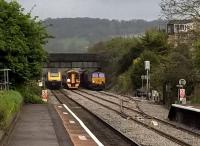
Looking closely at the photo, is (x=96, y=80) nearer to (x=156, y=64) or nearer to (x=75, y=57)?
(x=156, y=64)

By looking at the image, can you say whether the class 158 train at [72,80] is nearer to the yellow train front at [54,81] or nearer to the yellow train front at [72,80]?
the yellow train front at [72,80]

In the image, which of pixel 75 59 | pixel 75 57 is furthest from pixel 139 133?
pixel 75 59

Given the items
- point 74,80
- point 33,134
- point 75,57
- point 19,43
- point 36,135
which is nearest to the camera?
point 36,135

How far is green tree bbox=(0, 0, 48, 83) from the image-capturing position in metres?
37.9

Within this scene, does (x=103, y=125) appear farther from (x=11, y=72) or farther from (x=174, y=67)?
(x=174, y=67)

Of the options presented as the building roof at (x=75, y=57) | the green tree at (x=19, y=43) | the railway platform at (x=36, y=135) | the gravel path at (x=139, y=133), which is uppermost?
the building roof at (x=75, y=57)

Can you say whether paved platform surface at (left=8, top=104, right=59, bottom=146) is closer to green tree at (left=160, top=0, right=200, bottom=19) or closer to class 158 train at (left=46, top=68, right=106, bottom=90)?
green tree at (left=160, top=0, right=200, bottom=19)

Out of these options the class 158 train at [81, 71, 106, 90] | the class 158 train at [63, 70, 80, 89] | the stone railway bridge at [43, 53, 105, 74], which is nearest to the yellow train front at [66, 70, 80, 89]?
the class 158 train at [63, 70, 80, 89]

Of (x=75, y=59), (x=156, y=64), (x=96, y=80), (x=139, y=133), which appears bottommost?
(x=139, y=133)

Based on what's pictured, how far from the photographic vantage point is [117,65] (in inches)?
3986

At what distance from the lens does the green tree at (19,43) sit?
124 ft

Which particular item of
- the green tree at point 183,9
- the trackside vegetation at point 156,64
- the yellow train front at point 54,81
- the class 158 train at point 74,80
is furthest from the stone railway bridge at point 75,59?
the green tree at point 183,9

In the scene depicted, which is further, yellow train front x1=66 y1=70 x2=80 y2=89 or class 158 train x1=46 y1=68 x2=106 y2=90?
yellow train front x1=66 y1=70 x2=80 y2=89

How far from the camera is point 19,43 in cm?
3859
